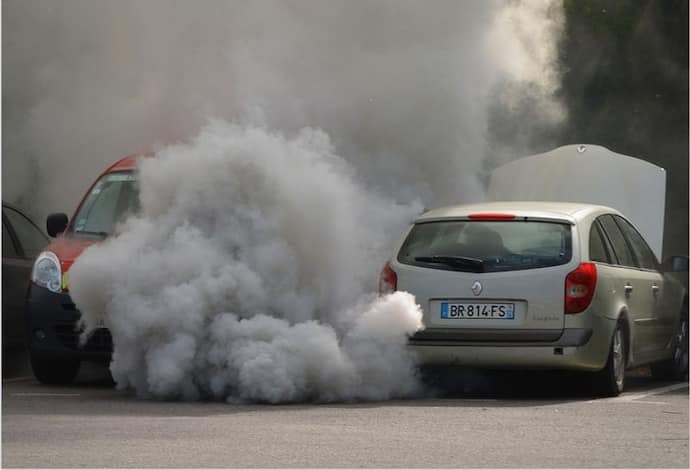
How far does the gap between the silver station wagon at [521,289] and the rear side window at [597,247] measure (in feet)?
0.05

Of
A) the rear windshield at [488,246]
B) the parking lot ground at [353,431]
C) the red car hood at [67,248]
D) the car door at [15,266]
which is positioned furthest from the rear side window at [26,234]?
the rear windshield at [488,246]

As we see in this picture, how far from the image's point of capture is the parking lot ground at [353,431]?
368 inches

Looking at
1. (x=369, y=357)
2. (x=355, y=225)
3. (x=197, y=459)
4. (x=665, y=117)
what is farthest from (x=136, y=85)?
(x=665, y=117)

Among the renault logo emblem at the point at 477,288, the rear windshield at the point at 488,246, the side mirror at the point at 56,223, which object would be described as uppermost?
the side mirror at the point at 56,223

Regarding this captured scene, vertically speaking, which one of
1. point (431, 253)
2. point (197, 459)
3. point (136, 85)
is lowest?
point (197, 459)

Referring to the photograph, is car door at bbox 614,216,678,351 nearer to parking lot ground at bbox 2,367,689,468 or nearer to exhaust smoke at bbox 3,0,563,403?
parking lot ground at bbox 2,367,689,468

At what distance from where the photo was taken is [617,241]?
14250 millimetres

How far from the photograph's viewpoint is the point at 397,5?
53.8 feet

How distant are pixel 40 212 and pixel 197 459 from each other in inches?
420

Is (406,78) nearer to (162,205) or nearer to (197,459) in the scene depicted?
(162,205)

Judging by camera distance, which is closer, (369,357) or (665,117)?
(369,357)

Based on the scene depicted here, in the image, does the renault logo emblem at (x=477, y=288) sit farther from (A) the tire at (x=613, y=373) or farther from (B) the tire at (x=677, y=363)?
(B) the tire at (x=677, y=363)

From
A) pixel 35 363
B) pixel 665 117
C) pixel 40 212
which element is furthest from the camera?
pixel 665 117

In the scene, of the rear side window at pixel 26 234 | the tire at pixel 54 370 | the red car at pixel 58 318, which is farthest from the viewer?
the rear side window at pixel 26 234
